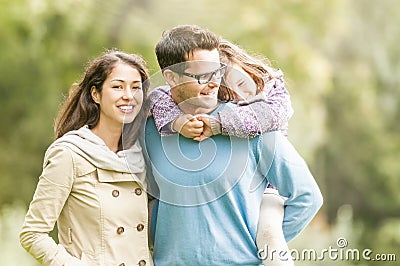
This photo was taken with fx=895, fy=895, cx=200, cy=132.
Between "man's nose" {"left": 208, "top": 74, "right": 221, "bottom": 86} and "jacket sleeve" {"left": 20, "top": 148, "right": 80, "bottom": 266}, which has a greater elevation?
"man's nose" {"left": 208, "top": 74, "right": 221, "bottom": 86}

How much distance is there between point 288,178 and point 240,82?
0.37 metres

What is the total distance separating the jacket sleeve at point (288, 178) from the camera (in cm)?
301

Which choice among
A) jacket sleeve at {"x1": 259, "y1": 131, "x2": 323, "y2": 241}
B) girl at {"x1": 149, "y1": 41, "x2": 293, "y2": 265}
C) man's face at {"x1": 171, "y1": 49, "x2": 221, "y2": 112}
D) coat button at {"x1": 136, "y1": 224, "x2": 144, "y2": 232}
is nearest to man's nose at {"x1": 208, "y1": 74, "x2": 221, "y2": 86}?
man's face at {"x1": 171, "y1": 49, "x2": 221, "y2": 112}

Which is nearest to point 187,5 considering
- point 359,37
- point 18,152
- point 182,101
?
point 18,152

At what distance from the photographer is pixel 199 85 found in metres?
2.92

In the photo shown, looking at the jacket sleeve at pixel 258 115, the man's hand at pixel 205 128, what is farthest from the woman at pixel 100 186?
the jacket sleeve at pixel 258 115

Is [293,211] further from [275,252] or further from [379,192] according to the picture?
[379,192]

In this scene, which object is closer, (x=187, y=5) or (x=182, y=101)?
(x=182, y=101)

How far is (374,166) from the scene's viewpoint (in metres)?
13.0

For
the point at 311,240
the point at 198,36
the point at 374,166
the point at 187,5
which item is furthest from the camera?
the point at 374,166

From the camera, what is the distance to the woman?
116 inches

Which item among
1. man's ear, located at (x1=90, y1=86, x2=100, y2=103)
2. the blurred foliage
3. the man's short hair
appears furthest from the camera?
the blurred foliage

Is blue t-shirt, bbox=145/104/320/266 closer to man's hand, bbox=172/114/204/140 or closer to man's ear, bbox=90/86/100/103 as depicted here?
man's hand, bbox=172/114/204/140

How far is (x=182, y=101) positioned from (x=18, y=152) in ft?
23.5
